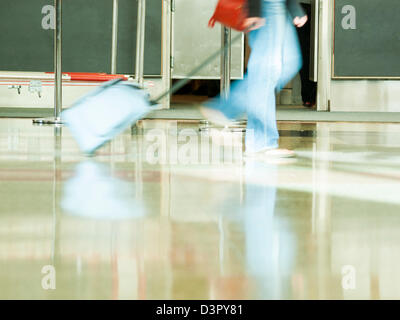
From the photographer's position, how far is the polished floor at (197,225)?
118 cm

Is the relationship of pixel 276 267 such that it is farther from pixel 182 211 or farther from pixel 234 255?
pixel 182 211

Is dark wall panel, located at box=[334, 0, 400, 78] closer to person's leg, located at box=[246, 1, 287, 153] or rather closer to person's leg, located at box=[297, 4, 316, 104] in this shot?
person's leg, located at box=[297, 4, 316, 104]

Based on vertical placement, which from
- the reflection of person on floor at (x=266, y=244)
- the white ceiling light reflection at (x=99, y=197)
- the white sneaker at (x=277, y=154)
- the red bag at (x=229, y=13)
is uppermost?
the red bag at (x=229, y=13)

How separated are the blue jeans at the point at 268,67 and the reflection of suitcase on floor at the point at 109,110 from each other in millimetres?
450

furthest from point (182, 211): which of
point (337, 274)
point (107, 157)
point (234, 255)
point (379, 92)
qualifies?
point (379, 92)

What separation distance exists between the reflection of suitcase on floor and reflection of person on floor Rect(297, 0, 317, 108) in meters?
4.34

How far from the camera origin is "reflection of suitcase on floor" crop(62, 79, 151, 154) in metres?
2.68

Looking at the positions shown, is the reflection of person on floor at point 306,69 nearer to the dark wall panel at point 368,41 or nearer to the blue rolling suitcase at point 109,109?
the dark wall panel at point 368,41

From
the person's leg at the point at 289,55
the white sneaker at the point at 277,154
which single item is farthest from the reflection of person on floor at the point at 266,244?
the person's leg at the point at 289,55

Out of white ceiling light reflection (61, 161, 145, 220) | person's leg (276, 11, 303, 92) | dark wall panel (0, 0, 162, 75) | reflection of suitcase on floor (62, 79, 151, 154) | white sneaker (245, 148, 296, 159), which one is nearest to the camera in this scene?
white ceiling light reflection (61, 161, 145, 220)

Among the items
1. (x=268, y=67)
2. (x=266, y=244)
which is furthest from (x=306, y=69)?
(x=266, y=244)

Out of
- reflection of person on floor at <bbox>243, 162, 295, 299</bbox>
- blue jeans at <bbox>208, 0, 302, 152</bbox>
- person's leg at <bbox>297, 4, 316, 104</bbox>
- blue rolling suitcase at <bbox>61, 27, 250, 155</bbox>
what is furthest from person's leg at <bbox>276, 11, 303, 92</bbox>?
person's leg at <bbox>297, 4, 316, 104</bbox>

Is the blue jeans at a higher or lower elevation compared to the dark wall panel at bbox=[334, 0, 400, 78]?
lower

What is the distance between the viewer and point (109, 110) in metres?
2.69
